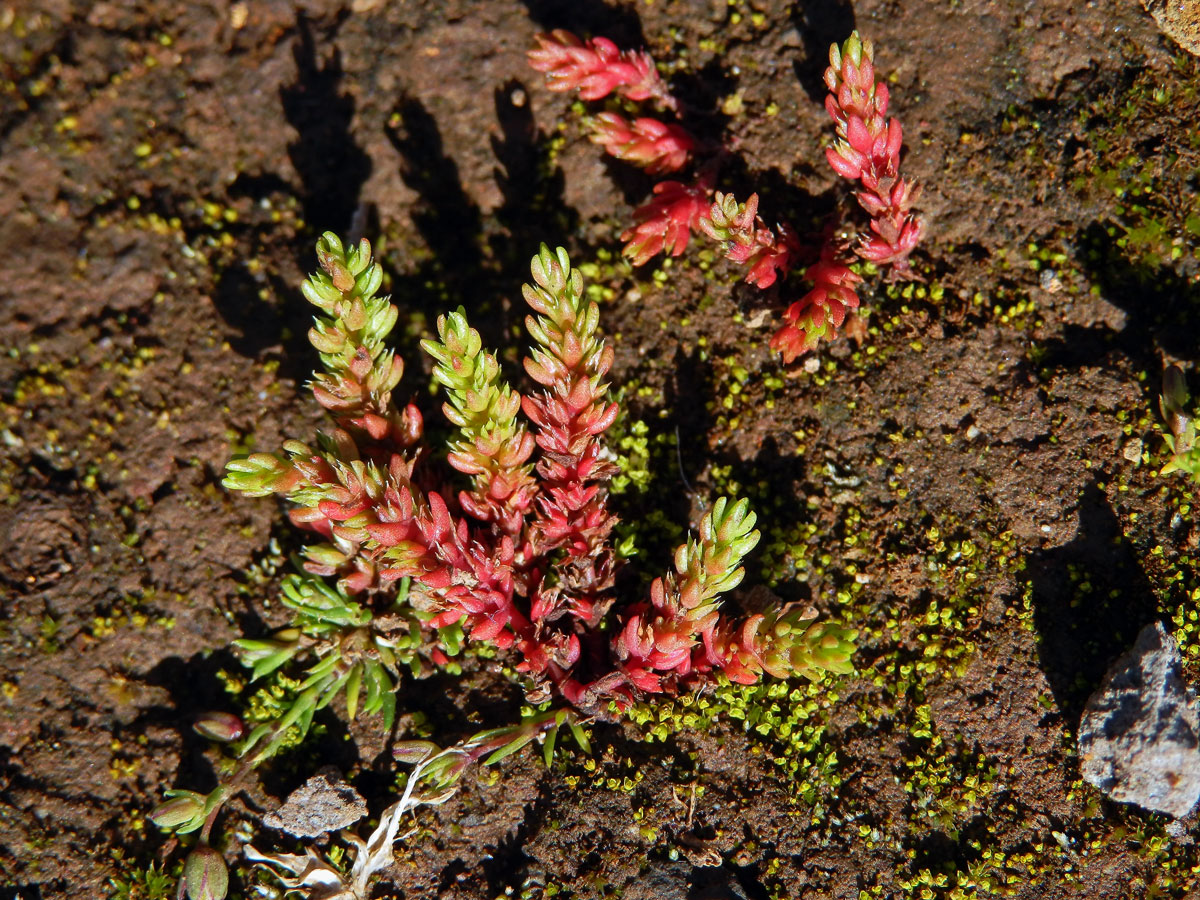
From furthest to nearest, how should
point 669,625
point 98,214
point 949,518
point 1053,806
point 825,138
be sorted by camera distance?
point 98,214 < point 825,138 < point 949,518 < point 1053,806 < point 669,625

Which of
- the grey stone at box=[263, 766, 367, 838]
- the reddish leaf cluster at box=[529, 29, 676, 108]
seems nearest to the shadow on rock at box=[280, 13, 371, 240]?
the reddish leaf cluster at box=[529, 29, 676, 108]

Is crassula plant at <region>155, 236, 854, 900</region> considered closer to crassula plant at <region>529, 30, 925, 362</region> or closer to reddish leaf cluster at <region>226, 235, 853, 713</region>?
reddish leaf cluster at <region>226, 235, 853, 713</region>

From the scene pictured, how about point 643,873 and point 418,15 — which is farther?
point 418,15

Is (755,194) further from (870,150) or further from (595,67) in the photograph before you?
(595,67)

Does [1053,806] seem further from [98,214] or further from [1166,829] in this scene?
[98,214]

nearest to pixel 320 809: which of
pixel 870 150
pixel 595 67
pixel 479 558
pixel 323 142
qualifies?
pixel 479 558

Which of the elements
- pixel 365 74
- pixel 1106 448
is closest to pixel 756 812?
pixel 1106 448
